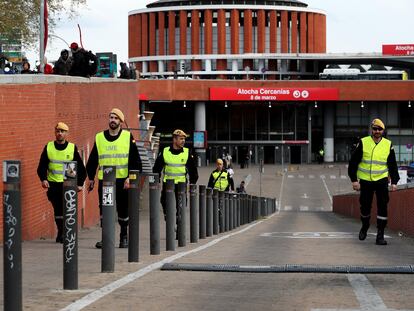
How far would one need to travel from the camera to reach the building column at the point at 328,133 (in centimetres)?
11662

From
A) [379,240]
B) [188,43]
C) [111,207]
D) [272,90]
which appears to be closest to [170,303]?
[111,207]

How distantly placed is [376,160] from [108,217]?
6.43 m

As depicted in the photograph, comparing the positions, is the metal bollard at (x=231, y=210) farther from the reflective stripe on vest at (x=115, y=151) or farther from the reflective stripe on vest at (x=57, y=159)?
the reflective stripe on vest at (x=115, y=151)

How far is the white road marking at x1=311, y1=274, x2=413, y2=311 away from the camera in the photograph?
7.61 meters

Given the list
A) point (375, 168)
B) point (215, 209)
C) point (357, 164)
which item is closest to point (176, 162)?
point (357, 164)

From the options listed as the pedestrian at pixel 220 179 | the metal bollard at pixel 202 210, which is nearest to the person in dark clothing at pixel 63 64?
the pedestrian at pixel 220 179

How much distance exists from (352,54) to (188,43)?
22698mm

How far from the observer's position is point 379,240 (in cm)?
1495

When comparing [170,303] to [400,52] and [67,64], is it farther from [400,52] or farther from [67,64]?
[400,52]

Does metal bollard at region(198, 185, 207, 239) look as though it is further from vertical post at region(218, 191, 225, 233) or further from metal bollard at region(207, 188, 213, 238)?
vertical post at region(218, 191, 225, 233)

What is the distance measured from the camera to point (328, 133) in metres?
117

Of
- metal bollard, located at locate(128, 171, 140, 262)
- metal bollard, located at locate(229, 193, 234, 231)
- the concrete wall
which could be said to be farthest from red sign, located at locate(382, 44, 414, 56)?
metal bollard, located at locate(128, 171, 140, 262)

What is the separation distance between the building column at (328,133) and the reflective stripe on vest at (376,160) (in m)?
102

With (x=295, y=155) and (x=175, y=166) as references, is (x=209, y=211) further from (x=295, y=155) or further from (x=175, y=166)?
(x=295, y=155)
